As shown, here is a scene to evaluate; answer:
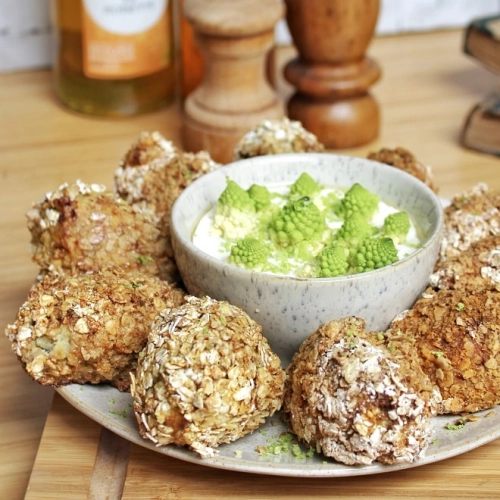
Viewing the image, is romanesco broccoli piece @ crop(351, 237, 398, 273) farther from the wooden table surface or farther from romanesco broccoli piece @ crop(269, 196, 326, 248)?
the wooden table surface

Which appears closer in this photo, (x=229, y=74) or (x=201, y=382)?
(x=201, y=382)

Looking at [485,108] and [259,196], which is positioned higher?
[259,196]

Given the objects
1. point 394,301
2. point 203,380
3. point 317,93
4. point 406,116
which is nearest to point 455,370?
point 394,301

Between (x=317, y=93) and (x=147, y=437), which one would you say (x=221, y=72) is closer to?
(x=317, y=93)

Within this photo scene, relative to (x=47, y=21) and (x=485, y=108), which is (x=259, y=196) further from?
(x=47, y=21)

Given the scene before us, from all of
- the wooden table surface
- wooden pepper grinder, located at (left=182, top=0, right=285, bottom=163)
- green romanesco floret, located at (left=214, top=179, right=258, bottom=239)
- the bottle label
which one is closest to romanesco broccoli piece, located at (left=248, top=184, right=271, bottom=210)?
green romanesco floret, located at (left=214, top=179, right=258, bottom=239)

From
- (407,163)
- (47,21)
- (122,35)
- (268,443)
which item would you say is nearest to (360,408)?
(268,443)

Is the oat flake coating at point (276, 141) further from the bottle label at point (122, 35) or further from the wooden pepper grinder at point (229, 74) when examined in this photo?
the bottle label at point (122, 35)
